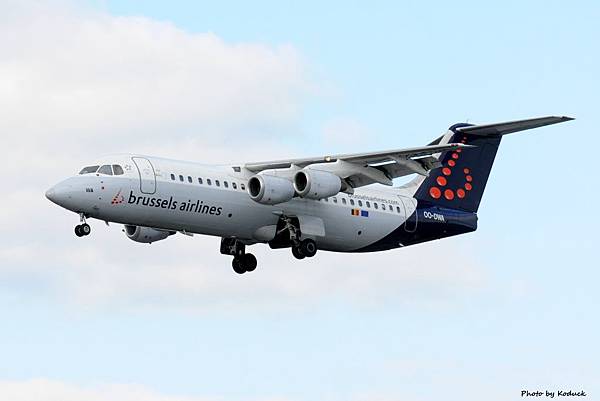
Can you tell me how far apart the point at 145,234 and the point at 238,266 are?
2.97 meters

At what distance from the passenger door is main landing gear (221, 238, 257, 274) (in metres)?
5.05

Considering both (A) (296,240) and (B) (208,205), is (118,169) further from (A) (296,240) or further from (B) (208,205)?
(A) (296,240)

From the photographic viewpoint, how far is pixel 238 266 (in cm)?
4562

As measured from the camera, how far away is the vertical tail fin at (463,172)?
4709 centimetres

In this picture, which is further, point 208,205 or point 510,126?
point 510,126

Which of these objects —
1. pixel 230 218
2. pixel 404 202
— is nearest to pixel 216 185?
pixel 230 218

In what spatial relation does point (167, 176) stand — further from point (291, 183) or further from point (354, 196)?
point (354, 196)

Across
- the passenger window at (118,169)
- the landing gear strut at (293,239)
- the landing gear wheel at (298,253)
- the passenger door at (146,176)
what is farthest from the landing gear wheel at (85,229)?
the landing gear wheel at (298,253)

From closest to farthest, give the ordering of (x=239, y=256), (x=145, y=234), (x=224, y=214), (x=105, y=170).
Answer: (x=105, y=170) < (x=224, y=214) < (x=145, y=234) < (x=239, y=256)

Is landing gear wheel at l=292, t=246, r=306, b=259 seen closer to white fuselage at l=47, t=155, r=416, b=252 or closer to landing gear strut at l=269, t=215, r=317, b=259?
landing gear strut at l=269, t=215, r=317, b=259

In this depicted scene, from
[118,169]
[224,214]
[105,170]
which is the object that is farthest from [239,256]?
[105,170]

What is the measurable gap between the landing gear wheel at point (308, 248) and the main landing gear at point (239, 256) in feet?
8.52

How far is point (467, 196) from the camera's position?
157 feet

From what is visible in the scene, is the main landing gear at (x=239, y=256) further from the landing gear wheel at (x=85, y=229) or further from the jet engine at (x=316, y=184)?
the landing gear wheel at (x=85, y=229)
